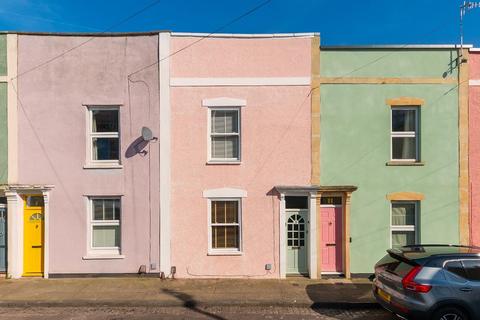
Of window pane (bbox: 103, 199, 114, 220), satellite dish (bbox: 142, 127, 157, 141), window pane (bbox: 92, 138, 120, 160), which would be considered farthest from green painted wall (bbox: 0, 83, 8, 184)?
satellite dish (bbox: 142, 127, 157, 141)

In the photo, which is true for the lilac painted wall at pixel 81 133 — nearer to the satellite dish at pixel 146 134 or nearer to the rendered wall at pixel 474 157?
the satellite dish at pixel 146 134

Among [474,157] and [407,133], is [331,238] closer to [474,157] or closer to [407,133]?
[407,133]

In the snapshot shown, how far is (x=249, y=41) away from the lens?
11156 mm

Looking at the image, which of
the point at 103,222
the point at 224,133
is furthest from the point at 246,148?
the point at 103,222

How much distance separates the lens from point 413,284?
6.86m

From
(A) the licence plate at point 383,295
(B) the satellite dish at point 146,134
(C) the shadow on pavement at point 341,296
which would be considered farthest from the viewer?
(B) the satellite dish at point 146,134

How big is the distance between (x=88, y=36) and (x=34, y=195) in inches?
190

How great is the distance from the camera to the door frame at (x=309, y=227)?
10891mm

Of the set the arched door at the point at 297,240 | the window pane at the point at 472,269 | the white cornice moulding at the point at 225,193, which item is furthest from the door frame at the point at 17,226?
the window pane at the point at 472,269

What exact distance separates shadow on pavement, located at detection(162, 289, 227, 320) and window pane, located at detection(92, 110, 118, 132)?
4.90m

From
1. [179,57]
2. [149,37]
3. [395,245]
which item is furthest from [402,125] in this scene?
[149,37]

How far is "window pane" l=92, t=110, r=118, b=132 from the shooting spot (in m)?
11.3

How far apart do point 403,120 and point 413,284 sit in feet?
18.9

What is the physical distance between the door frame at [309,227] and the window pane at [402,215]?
7.71 ft
